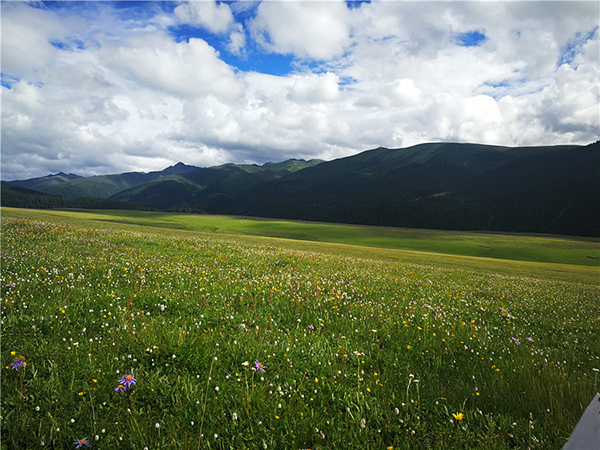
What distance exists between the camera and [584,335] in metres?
9.21

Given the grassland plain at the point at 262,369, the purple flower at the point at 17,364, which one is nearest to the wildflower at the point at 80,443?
the grassland plain at the point at 262,369

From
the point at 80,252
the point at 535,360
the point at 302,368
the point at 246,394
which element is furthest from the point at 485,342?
the point at 80,252

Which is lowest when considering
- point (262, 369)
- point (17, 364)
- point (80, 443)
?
point (80, 443)

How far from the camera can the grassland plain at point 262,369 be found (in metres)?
3.95

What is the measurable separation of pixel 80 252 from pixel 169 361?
438 inches

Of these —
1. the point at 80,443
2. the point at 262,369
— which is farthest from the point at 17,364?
the point at 262,369

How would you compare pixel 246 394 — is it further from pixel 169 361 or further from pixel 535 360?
pixel 535 360

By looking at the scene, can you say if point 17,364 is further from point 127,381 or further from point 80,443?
point 80,443

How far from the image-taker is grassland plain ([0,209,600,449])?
155 inches

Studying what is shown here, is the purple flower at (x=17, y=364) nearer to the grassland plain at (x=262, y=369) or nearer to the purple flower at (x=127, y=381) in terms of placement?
the grassland plain at (x=262, y=369)

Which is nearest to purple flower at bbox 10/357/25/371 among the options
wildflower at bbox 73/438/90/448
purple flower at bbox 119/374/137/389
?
purple flower at bbox 119/374/137/389

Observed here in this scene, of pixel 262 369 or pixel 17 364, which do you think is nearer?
pixel 17 364

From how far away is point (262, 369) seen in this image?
493 centimetres

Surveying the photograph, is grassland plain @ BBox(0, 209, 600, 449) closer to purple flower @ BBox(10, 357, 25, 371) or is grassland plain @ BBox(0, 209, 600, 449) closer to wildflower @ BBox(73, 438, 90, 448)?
purple flower @ BBox(10, 357, 25, 371)
